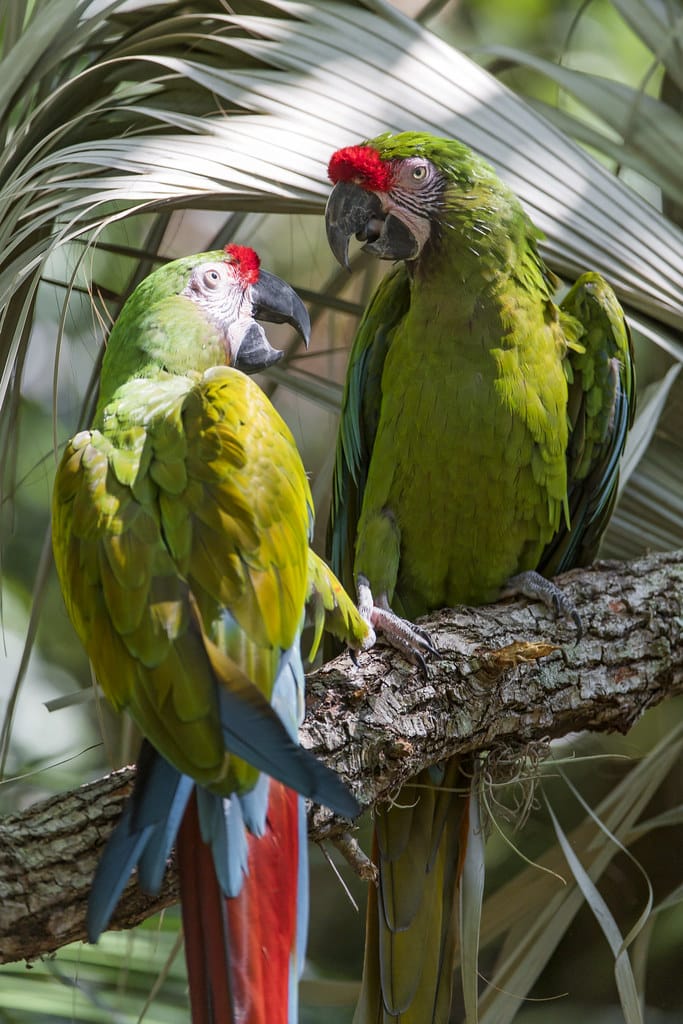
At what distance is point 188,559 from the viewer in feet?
3.23

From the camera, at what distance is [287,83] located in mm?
1586

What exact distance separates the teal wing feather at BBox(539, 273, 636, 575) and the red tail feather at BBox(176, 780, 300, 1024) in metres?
0.97

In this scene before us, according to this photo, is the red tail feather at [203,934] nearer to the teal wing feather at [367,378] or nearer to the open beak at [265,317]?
the open beak at [265,317]

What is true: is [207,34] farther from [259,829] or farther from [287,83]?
[259,829]

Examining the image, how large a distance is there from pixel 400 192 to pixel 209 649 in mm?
890

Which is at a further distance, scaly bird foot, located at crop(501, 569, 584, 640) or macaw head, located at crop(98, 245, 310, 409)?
scaly bird foot, located at crop(501, 569, 584, 640)

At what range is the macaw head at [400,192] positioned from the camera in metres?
1.50

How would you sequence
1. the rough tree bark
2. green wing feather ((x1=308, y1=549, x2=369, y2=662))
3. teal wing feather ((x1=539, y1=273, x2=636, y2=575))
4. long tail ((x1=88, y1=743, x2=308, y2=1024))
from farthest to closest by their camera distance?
teal wing feather ((x1=539, y1=273, x2=636, y2=575)), green wing feather ((x1=308, y1=549, x2=369, y2=662)), the rough tree bark, long tail ((x1=88, y1=743, x2=308, y2=1024))

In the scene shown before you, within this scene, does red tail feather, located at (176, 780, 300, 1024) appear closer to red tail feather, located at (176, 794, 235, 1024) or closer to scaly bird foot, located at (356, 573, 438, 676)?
red tail feather, located at (176, 794, 235, 1024)

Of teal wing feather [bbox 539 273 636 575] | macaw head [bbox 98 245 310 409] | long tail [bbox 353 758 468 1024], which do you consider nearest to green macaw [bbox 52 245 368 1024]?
macaw head [bbox 98 245 310 409]

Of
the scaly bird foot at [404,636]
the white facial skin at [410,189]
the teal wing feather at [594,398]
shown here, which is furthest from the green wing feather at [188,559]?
the teal wing feather at [594,398]

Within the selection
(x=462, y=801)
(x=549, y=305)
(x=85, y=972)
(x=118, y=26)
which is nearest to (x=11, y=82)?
(x=118, y=26)

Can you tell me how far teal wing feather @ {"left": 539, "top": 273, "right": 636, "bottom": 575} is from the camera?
168 cm

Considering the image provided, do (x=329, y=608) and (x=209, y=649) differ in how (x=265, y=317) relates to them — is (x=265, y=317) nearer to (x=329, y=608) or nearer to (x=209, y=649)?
(x=329, y=608)
